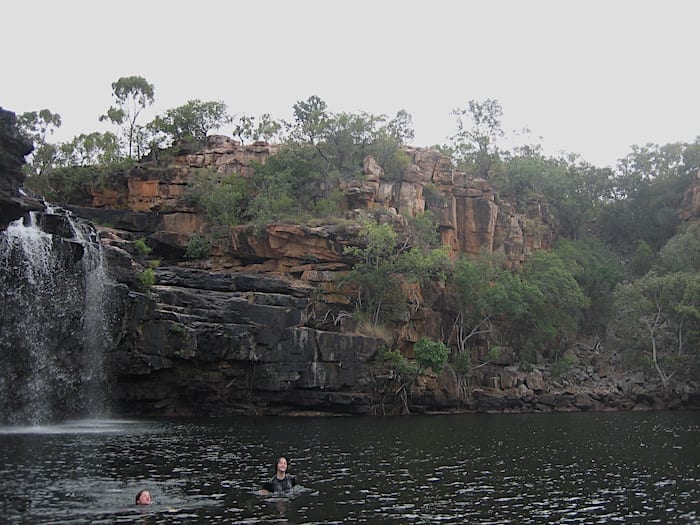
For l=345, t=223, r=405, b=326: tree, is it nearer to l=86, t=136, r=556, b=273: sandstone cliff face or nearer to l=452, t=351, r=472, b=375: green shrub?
l=86, t=136, r=556, b=273: sandstone cliff face

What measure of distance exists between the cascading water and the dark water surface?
385 centimetres

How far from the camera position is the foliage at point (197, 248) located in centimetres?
6531

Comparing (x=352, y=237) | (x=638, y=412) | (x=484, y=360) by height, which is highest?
(x=352, y=237)

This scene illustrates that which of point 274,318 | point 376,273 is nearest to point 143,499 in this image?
point 274,318

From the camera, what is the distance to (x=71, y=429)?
41719 millimetres

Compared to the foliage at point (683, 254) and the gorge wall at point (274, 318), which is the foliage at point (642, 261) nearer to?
the foliage at point (683, 254)

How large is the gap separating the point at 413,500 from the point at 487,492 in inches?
121

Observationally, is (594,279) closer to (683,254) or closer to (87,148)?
(683,254)

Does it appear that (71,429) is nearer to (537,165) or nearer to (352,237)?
(352,237)

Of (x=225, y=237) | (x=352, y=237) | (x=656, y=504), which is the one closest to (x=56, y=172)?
(x=225, y=237)

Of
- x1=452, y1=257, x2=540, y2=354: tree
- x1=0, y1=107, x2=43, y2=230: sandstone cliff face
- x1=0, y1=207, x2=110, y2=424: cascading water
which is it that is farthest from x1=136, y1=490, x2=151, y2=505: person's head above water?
x1=452, y1=257, x2=540, y2=354: tree

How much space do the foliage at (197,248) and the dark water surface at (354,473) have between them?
21873 mm

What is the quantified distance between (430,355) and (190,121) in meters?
42.0

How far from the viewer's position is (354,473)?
2855cm
